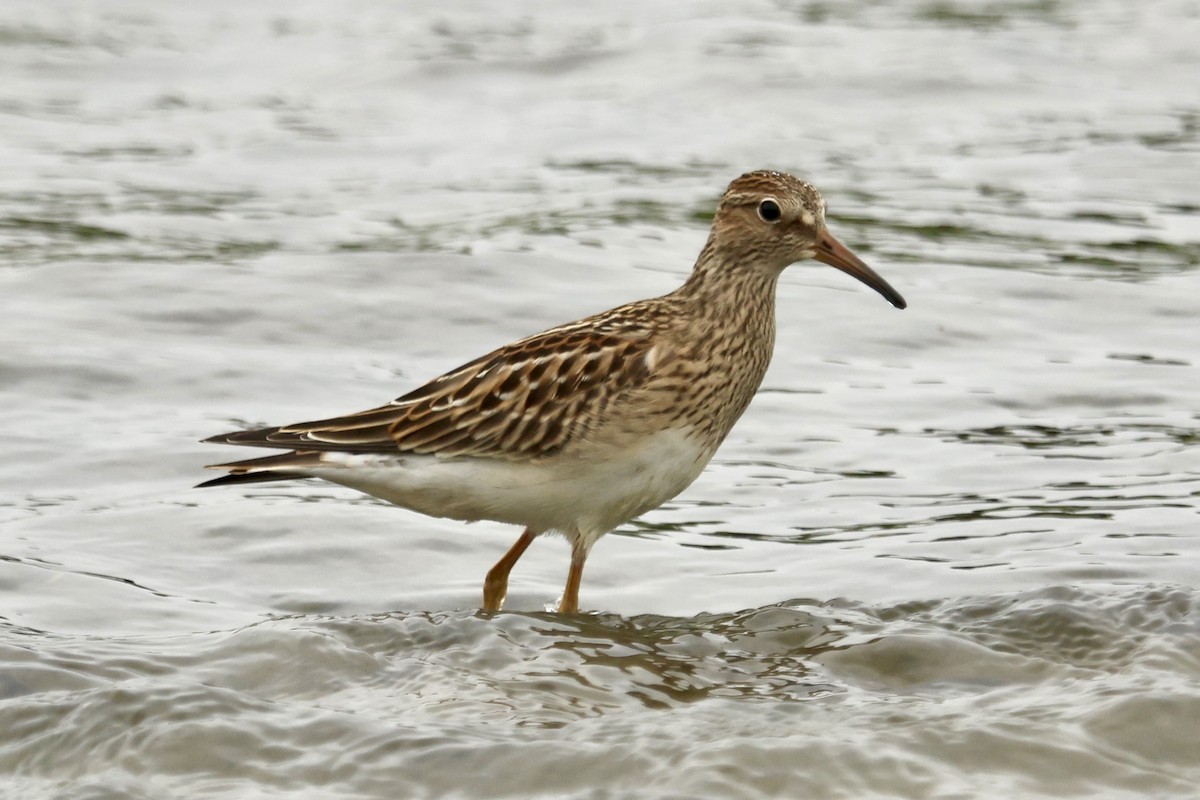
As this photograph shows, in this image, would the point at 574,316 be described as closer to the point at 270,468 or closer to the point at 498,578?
the point at 498,578

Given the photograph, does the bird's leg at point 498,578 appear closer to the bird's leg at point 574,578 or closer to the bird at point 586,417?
the bird at point 586,417

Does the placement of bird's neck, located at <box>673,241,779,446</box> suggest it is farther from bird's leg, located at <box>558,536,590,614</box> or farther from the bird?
bird's leg, located at <box>558,536,590,614</box>

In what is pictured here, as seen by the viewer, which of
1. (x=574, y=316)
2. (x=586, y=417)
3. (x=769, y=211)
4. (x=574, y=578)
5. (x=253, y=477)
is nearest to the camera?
(x=586, y=417)

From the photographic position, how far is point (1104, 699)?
320 inches

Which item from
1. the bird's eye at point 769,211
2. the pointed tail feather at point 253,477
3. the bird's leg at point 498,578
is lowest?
the bird's leg at point 498,578

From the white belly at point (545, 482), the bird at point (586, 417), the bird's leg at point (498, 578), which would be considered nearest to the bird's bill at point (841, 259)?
the bird at point (586, 417)

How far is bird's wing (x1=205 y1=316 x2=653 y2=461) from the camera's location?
9.34m

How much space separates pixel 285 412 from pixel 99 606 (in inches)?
136

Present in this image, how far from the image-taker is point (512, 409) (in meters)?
9.48

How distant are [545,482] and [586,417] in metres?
0.39

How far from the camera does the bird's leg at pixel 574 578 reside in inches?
375

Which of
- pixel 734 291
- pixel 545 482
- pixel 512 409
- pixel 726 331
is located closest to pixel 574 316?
pixel 734 291

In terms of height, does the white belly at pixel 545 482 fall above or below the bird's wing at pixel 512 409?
below

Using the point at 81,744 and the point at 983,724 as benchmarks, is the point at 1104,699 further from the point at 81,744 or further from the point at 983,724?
the point at 81,744
